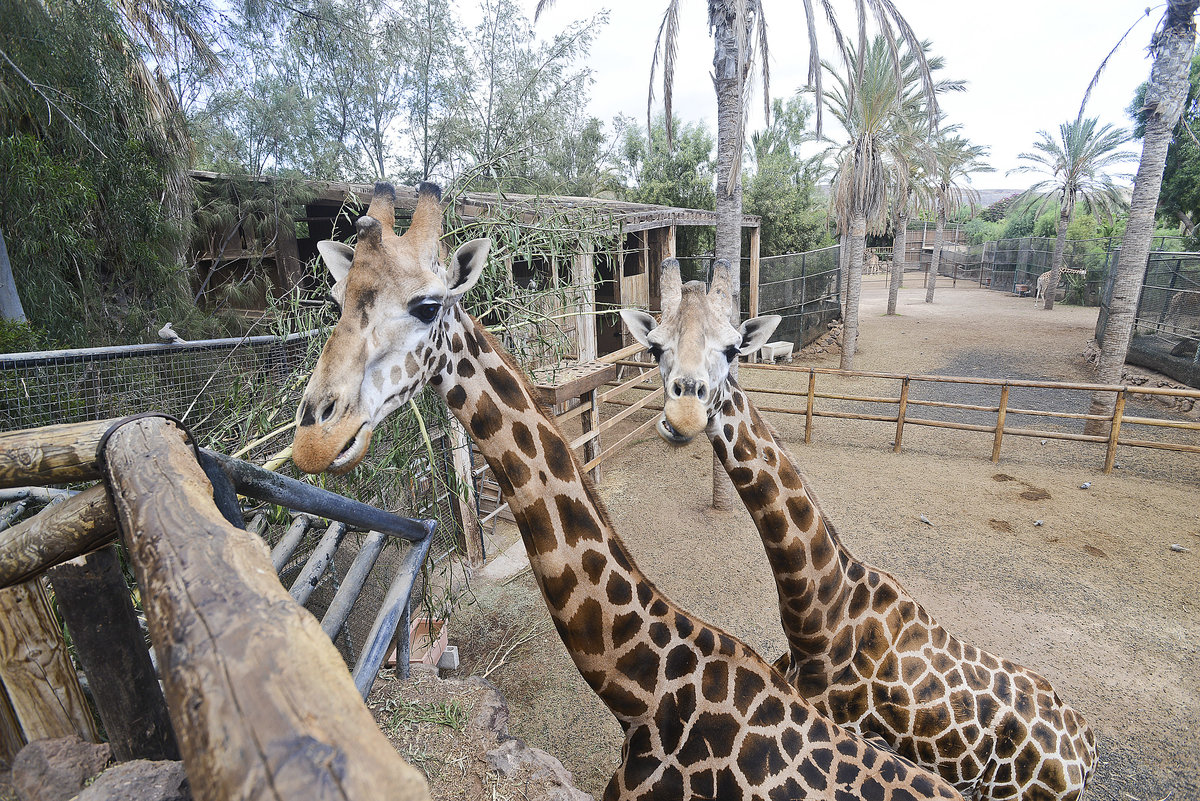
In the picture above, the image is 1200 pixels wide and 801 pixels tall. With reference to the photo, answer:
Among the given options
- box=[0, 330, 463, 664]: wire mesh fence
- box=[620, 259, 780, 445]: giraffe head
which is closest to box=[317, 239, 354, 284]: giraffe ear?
box=[0, 330, 463, 664]: wire mesh fence

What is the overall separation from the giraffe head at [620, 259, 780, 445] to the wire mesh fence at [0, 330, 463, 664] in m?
1.34

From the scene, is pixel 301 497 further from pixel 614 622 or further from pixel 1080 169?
pixel 1080 169

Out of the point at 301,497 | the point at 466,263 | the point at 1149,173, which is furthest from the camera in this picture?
the point at 1149,173

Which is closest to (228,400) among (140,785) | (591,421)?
(140,785)

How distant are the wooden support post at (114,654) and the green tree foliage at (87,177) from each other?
6.41 metres

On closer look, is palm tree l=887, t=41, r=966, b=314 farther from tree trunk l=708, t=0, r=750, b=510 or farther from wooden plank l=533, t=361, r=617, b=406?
wooden plank l=533, t=361, r=617, b=406

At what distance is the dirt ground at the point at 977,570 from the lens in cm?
400

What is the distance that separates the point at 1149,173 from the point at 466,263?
1118cm

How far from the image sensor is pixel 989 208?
43.0 meters

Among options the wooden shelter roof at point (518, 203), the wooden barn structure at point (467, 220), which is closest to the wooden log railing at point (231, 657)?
the wooden shelter roof at point (518, 203)

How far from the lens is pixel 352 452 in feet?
5.17

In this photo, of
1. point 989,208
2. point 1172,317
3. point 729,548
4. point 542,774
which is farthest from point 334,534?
point 989,208

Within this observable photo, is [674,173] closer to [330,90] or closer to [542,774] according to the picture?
[330,90]

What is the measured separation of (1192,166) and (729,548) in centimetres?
1739
